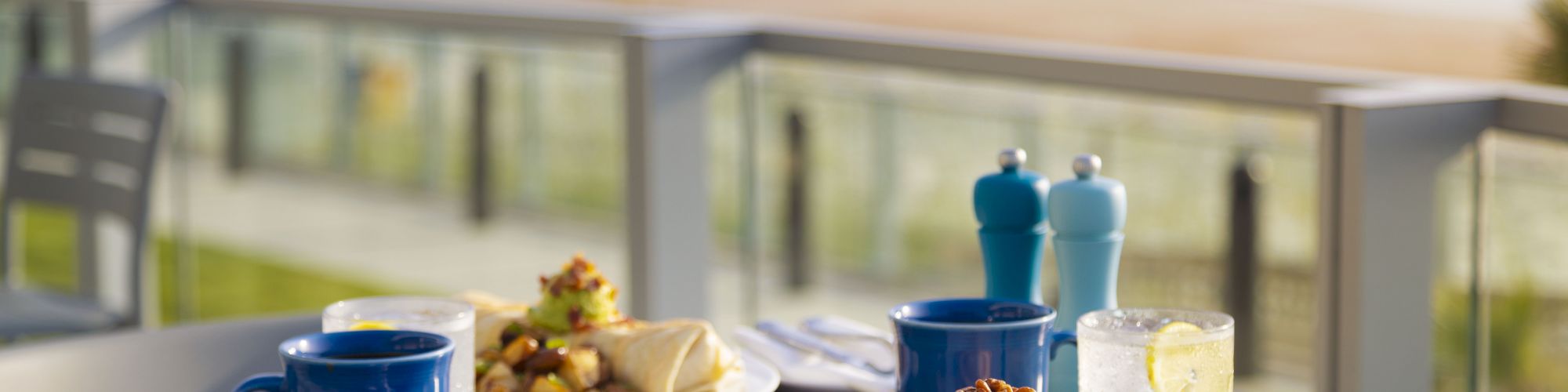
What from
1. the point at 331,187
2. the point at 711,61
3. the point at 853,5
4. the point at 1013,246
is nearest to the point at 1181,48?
the point at 853,5

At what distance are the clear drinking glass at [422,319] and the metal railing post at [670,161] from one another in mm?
1266

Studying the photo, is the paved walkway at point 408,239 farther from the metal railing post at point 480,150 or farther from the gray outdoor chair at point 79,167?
the gray outdoor chair at point 79,167

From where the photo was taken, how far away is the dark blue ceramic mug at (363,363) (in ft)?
2.53

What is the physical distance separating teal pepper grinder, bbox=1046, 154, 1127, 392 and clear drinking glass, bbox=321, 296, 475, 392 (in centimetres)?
33

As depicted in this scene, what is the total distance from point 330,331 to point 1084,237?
16.4 inches

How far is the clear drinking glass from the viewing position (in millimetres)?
878

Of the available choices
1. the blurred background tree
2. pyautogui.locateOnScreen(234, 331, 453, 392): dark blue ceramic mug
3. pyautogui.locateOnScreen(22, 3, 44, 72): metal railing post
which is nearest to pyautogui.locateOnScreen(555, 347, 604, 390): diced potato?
pyautogui.locateOnScreen(234, 331, 453, 392): dark blue ceramic mug

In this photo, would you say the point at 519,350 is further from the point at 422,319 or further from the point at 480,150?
the point at 480,150

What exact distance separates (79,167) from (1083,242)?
1.80 metres

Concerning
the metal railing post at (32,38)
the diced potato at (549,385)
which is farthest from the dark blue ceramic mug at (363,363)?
the metal railing post at (32,38)

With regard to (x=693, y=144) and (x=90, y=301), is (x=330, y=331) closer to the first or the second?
(x=693, y=144)

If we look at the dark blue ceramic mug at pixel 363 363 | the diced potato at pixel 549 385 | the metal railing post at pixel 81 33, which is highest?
the metal railing post at pixel 81 33

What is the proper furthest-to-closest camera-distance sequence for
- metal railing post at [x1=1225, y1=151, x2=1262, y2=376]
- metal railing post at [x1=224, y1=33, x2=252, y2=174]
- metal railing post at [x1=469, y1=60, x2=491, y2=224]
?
metal railing post at [x1=224, y1=33, x2=252, y2=174], metal railing post at [x1=469, y1=60, x2=491, y2=224], metal railing post at [x1=1225, y1=151, x2=1262, y2=376]

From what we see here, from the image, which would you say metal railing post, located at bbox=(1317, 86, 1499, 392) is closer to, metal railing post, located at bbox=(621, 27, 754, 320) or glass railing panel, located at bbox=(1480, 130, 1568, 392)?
metal railing post, located at bbox=(621, 27, 754, 320)
